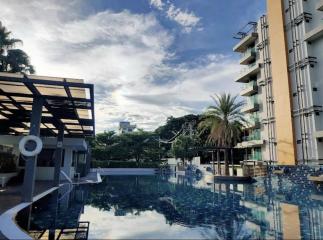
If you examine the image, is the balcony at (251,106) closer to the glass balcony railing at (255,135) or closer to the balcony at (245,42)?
the glass balcony railing at (255,135)

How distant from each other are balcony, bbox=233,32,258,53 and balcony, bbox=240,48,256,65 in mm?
939

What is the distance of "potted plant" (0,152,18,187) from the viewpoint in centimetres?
1560

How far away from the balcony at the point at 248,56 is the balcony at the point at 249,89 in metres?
3.51

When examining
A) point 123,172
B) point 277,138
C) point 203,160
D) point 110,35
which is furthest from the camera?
point 203,160

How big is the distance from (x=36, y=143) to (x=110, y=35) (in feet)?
25.5

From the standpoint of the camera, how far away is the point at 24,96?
1061 cm

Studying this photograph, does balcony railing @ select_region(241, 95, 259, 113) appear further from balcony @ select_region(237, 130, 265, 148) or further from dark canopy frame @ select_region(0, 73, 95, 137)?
dark canopy frame @ select_region(0, 73, 95, 137)

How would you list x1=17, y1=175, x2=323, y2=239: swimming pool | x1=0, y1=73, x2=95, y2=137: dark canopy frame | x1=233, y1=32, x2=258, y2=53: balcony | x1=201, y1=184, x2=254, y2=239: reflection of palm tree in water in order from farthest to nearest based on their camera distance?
x1=233, y1=32, x2=258, y2=53: balcony
x1=0, y1=73, x2=95, y2=137: dark canopy frame
x1=17, y1=175, x2=323, y2=239: swimming pool
x1=201, y1=184, x2=254, y2=239: reflection of palm tree in water

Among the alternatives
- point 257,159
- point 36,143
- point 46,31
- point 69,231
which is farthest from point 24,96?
point 257,159

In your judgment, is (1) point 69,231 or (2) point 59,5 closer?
(1) point 69,231

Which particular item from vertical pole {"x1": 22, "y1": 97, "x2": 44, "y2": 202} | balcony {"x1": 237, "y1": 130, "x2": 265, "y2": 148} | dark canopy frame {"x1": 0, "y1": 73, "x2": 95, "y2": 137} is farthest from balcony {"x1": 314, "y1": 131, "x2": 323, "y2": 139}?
vertical pole {"x1": 22, "y1": 97, "x2": 44, "y2": 202}

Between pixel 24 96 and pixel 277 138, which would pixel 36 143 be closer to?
pixel 24 96

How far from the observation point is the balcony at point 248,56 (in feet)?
120

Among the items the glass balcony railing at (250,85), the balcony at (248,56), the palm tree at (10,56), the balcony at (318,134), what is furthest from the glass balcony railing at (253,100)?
the palm tree at (10,56)
